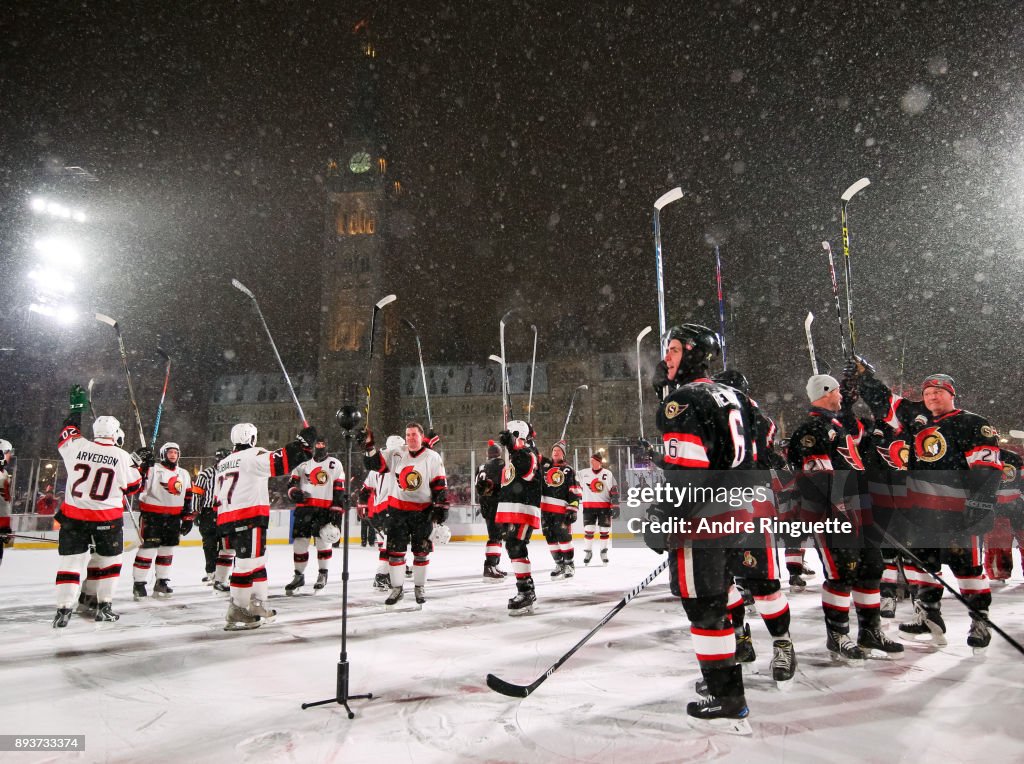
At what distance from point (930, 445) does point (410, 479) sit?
207 inches

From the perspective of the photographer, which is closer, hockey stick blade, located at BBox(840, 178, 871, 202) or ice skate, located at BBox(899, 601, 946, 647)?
ice skate, located at BBox(899, 601, 946, 647)

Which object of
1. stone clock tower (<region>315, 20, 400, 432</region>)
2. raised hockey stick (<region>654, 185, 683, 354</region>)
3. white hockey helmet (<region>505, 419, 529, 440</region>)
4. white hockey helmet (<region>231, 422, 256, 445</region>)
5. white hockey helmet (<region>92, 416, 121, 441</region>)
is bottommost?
white hockey helmet (<region>231, 422, 256, 445</region>)

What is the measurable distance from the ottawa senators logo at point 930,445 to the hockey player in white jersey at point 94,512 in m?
7.43

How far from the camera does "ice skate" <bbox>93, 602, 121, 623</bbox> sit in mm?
6254

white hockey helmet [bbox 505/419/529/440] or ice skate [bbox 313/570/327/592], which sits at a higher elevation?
white hockey helmet [bbox 505/419/529/440]

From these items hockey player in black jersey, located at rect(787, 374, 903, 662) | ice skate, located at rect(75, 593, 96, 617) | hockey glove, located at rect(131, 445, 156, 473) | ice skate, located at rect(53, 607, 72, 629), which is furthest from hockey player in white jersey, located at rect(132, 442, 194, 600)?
hockey player in black jersey, located at rect(787, 374, 903, 662)

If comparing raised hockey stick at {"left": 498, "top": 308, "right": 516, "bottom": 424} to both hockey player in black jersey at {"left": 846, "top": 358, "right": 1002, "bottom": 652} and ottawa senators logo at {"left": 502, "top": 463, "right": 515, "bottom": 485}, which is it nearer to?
ottawa senators logo at {"left": 502, "top": 463, "right": 515, "bottom": 485}

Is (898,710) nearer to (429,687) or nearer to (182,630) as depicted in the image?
(429,687)

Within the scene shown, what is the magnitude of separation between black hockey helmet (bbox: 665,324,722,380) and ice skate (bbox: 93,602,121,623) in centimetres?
632

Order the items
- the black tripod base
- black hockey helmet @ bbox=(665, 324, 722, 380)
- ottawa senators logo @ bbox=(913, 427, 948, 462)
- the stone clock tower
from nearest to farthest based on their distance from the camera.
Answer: the black tripod base → black hockey helmet @ bbox=(665, 324, 722, 380) → ottawa senators logo @ bbox=(913, 427, 948, 462) → the stone clock tower

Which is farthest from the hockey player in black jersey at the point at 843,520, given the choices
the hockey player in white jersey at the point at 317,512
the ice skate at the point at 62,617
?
the ice skate at the point at 62,617

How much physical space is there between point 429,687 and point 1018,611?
619cm


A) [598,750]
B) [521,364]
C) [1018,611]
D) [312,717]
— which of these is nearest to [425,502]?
[312,717]

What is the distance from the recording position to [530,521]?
7.20m
